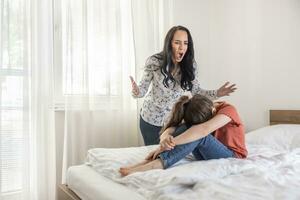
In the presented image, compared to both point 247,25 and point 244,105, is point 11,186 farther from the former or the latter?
point 247,25

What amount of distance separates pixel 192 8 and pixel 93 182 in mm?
2245

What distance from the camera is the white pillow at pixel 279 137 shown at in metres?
2.07

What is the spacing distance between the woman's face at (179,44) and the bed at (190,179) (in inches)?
28.8

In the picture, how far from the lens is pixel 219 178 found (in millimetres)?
1235

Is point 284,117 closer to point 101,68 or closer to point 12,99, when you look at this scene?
point 101,68

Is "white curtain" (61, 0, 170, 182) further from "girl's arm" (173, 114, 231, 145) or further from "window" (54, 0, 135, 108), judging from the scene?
"girl's arm" (173, 114, 231, 145)

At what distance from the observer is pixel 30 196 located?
225cm

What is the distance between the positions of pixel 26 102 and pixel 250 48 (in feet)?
6.36

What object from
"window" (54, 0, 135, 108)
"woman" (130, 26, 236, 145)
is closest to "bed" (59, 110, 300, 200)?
"woman" (130, 26, 236, 145)

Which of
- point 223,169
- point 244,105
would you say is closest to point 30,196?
point 223,169

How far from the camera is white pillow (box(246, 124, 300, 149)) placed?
2.07 meters

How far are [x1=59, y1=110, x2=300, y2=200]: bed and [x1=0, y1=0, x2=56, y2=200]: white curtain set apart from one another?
56cm

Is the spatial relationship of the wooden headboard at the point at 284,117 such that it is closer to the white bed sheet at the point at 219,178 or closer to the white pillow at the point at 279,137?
the white pillow at the point at 279,137

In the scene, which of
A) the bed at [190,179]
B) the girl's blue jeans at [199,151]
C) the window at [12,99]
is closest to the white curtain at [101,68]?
the window at [12,99]
